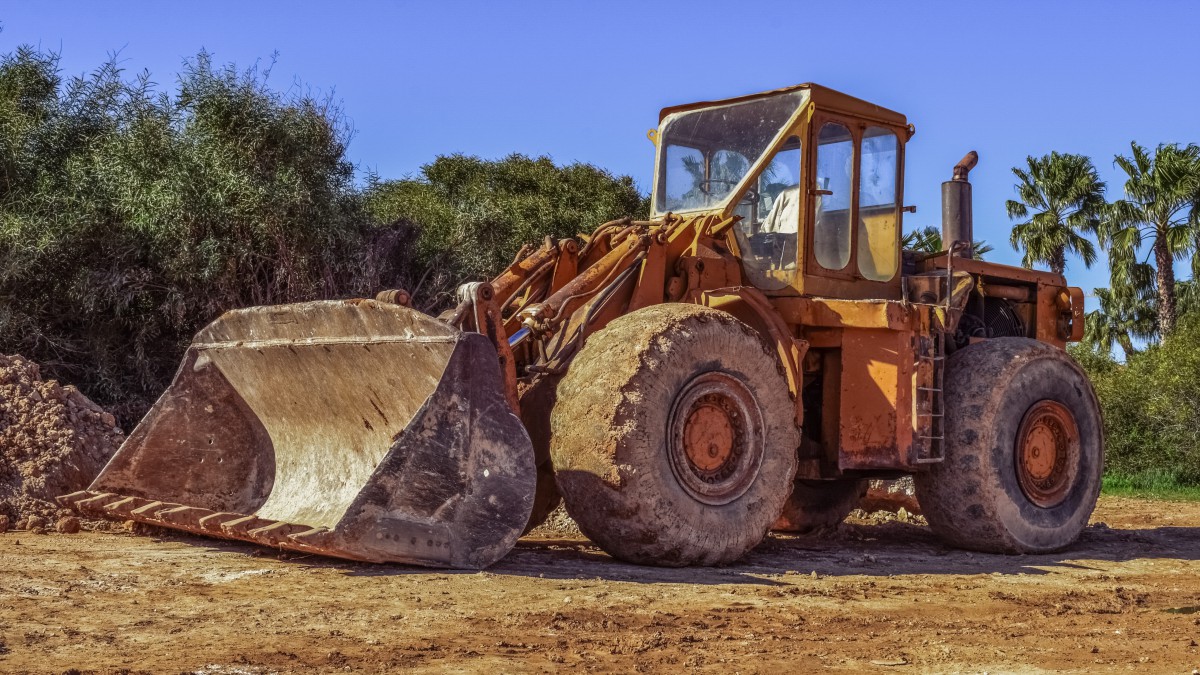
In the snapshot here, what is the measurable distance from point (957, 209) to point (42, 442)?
743cm

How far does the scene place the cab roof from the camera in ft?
32.5

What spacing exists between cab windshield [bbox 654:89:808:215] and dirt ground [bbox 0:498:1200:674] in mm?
2811

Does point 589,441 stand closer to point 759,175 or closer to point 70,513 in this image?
point 759,175

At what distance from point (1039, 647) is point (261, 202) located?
37.1ft

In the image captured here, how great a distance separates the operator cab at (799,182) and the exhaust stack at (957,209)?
2.88 ft

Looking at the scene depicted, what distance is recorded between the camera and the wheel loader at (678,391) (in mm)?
7367

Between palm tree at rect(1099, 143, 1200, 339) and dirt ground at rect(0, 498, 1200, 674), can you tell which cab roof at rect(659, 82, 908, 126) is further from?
palm tree at rect(1099, 143, 1200, 339)

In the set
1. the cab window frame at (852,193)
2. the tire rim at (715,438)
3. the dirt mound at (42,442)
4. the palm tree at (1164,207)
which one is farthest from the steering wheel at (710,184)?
the palm tree at (1164,207)

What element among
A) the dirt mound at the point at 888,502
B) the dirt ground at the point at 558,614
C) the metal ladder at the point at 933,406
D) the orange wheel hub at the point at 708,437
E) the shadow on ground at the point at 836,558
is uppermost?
the metal ladder at the point at 933,406

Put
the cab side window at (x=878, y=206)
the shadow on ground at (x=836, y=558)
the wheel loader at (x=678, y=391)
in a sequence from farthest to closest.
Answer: the cab side window at (x=878, y=206) < the shadow on ground at (x=836, y=558) < the wheel loader at (x=678, y=391)

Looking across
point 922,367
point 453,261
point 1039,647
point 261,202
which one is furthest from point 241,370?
point 453,261

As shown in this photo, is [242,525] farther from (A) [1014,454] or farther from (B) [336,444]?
(A) [1014,454]

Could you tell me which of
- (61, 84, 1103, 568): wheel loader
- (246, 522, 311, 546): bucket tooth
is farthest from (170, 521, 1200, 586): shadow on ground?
(246, 522, 311, 546): bucket tooth

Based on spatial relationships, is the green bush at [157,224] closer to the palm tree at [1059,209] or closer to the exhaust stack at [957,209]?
the exhaust stack at [957,209]
